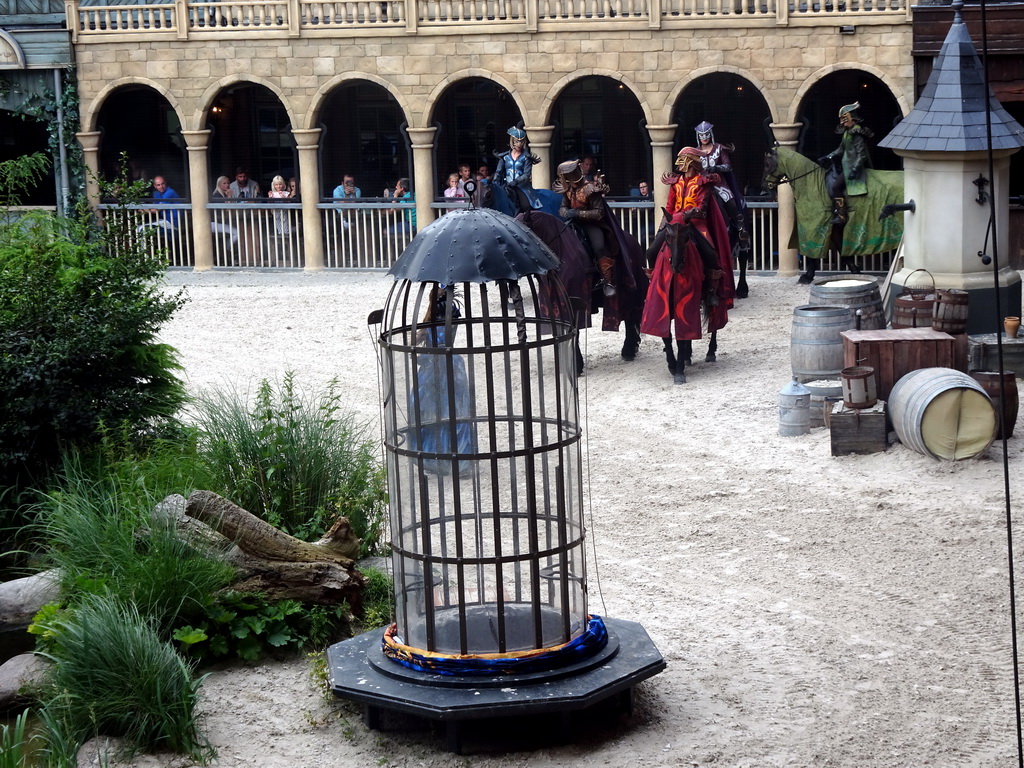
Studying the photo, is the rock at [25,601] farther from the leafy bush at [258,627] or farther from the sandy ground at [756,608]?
the sandy ground at [756,608]

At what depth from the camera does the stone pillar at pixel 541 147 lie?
65.9 feet

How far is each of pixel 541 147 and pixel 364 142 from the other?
4713 millimetres

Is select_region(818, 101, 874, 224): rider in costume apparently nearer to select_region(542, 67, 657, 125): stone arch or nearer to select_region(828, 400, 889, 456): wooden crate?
select_region(542, 67, 657, 125): stone arch

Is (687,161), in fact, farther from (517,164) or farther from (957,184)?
(517,164)

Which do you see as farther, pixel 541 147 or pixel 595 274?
pixel 541 147

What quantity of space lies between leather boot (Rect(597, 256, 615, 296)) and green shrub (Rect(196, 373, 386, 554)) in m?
4.82

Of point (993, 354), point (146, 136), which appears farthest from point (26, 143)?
point (993, 354)

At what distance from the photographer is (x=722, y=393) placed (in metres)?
12.9

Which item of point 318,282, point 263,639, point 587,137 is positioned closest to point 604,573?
point 263,639

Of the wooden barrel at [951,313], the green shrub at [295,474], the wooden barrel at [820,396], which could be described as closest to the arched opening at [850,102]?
the wooden barrel at [951,313]

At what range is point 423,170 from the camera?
2053 cm

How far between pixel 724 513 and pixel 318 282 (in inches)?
435

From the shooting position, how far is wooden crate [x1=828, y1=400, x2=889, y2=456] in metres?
10.6

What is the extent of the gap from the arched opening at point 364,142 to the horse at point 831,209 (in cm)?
787
